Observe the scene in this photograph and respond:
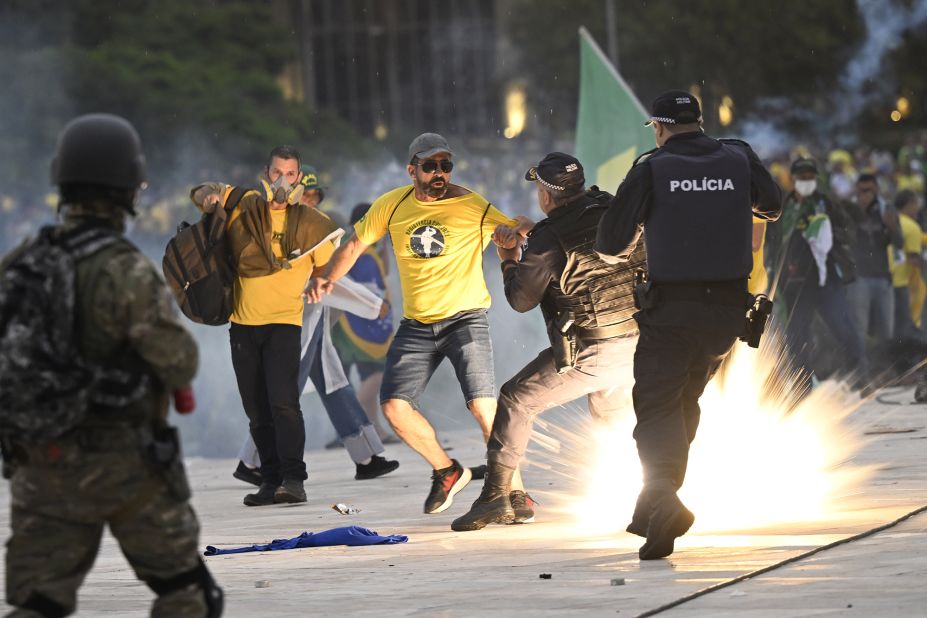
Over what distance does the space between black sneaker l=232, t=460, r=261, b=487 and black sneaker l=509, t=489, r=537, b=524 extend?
283cm

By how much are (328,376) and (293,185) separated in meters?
1.89

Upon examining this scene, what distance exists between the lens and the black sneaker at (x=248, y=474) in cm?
1191

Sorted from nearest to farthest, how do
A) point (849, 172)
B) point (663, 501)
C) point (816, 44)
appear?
point (663, 501), point (849, 172), point (816, 44)

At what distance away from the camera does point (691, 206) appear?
25.7ft

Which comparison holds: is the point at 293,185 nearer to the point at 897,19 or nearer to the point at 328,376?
the point at 328,376

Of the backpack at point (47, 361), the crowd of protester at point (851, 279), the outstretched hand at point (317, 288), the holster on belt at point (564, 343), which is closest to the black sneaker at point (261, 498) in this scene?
the outstretched hand at point (317, 288)

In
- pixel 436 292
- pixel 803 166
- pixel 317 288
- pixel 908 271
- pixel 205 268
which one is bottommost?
pixel 436 292

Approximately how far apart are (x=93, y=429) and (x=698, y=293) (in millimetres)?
3160

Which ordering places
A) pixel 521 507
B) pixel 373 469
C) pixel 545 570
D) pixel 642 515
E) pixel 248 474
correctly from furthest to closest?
pixel 373 469
pixel 248 474
pixel 521 507
pixel 642 515
pixel 545 570

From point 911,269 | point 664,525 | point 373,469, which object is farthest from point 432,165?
point 911,269

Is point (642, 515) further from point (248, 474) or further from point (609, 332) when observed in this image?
point (248, 474)

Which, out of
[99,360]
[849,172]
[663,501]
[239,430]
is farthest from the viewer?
[849,172]

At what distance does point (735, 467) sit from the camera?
9.54 m

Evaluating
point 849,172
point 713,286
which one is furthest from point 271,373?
point 849,172
